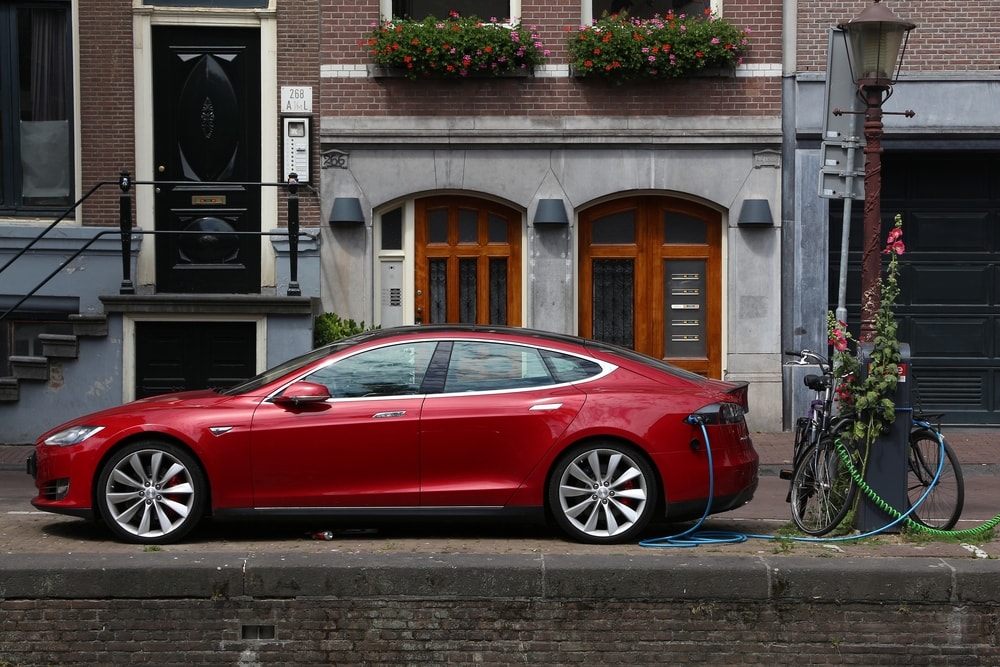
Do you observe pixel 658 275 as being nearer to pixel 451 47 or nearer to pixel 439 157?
pixel 439 157

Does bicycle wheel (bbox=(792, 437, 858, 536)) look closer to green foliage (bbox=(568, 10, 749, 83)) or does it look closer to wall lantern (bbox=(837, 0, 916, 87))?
wall lantern (bbox=(837, 0, 916, 87))

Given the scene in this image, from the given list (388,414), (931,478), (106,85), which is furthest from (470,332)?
(106,85)

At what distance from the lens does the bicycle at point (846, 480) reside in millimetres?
8070

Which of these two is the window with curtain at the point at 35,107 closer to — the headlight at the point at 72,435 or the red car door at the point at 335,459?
the headlight at the point at 72,435

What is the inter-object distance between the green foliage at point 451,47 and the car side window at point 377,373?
7.75 metres

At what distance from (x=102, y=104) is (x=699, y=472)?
1003cm

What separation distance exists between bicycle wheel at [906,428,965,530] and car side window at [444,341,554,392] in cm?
226

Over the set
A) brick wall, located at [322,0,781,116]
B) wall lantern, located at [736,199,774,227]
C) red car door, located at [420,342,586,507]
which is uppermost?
brick wall, located at [322,0,781,116]

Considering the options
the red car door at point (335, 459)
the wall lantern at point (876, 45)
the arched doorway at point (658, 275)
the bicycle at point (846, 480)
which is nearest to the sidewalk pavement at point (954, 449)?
the arched doorway at point (658, 275)

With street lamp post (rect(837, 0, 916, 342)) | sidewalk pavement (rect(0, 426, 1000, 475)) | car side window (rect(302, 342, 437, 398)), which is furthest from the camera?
sidewalk pavement (rect(0, 426, 1000, 475))

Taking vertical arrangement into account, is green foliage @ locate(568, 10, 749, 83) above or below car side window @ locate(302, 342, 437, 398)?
above

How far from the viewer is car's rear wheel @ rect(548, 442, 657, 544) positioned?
784 centimetres

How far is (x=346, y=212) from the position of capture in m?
15.5

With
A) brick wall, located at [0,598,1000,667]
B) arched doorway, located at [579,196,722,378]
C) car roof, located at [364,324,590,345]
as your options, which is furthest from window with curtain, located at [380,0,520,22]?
brick wall, located at [0,598,1000,667]
